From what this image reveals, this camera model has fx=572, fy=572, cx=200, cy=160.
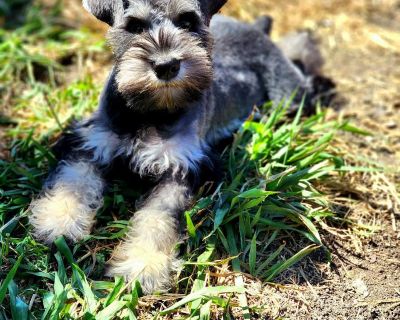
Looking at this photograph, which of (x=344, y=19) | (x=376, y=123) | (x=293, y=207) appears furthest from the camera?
(x=344, y=19)

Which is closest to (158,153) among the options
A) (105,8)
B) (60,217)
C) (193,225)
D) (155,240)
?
(193,225)

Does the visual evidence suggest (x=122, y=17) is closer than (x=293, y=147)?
Yes

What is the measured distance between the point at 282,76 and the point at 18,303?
3.50 m

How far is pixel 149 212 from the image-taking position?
3818 mm

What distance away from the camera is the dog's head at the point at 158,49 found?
350 centimetres

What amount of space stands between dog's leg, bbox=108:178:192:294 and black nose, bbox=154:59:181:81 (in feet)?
2.64

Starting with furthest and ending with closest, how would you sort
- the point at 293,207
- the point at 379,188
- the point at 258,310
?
the point at 379,188 < the point at 293,207 < the point at 258,310

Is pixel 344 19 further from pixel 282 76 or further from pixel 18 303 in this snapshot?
pixel 18 303

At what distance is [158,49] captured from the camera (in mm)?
3484

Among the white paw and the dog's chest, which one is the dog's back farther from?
the white paw

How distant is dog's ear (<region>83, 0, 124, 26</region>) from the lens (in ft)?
12.1

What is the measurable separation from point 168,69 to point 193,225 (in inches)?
41.6

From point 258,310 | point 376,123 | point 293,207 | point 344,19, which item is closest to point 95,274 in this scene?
point 258,310

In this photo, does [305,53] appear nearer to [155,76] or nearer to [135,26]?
[135,26]
